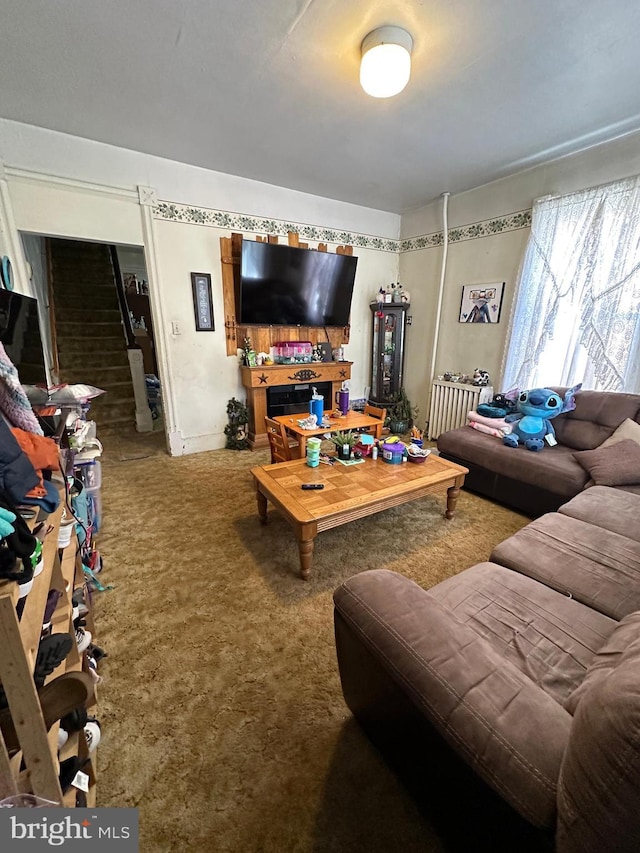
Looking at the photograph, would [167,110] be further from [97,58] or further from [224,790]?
[224,790]

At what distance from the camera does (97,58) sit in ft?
5.86

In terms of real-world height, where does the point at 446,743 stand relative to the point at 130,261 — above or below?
below

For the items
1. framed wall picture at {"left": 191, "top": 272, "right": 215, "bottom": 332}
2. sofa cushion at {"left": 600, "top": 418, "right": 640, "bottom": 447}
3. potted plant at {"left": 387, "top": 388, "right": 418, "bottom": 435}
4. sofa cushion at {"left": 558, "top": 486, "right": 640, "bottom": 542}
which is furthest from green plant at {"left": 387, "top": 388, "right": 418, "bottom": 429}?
sofa cushion at {"left": 558, "top": 486, "right": 640, "bottom": 542}

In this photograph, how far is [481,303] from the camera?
352 centimetres

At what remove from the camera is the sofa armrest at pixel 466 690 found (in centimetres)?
60

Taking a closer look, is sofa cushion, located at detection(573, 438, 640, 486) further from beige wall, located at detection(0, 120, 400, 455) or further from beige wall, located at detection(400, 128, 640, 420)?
beige wall, located at detection(0, 120, 400, 455)

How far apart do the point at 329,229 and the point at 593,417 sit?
3.17 m

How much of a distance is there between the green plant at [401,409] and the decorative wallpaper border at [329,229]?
5.87ft

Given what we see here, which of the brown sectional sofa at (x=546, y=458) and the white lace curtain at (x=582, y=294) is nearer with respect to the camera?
the brown sectional sofa at (x=546, y=458)

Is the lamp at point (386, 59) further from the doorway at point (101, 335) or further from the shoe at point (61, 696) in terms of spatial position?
the doorway at point (101, 335)

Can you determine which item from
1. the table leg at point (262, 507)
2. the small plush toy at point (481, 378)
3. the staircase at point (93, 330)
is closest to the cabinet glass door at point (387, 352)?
the small plush toy at point (481, 378)

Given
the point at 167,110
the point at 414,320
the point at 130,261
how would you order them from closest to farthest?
1. the point at 167,110
2. the point at 414,320
3. the point at 130,261

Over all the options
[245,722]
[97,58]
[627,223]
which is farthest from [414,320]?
[245,722]

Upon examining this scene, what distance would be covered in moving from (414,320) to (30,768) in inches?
176
